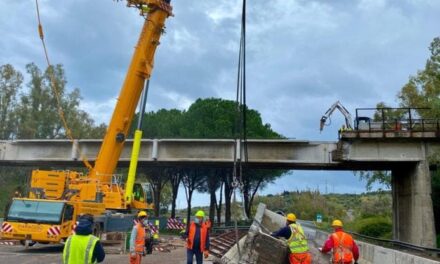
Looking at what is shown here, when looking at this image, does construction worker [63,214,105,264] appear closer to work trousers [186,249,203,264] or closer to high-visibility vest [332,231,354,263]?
high-visibility vest [332,231,354,263]

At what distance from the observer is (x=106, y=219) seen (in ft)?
67.1

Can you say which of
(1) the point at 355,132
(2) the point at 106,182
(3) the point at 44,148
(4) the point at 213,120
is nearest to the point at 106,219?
(2) the point at 106,182

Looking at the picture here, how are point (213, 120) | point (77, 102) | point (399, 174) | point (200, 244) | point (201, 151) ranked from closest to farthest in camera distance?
point (200, 244)
point (399, 174)
point (201, 151)
point (213, 120)
point (77, 102)

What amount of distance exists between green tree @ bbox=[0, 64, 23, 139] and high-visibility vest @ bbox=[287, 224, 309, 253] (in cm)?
5283

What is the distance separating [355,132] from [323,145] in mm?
2928

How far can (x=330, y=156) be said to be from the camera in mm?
29781

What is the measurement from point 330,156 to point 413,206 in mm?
5699

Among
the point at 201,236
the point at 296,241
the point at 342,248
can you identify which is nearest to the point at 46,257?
the point at 201,236

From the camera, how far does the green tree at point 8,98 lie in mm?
55031

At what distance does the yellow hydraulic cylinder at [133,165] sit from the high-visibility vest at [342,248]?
14.2 meters

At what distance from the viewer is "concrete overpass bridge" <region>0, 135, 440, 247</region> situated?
86.9 feet

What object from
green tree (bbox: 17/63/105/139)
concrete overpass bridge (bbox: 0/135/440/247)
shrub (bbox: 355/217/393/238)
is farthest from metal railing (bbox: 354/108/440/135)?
green tree (bbox: 17/63/105/139)

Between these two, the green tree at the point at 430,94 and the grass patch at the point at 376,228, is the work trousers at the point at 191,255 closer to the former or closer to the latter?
the green tree at the point at 430,94

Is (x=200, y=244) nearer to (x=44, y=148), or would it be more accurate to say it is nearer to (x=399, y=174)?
(x=399, y=174)
